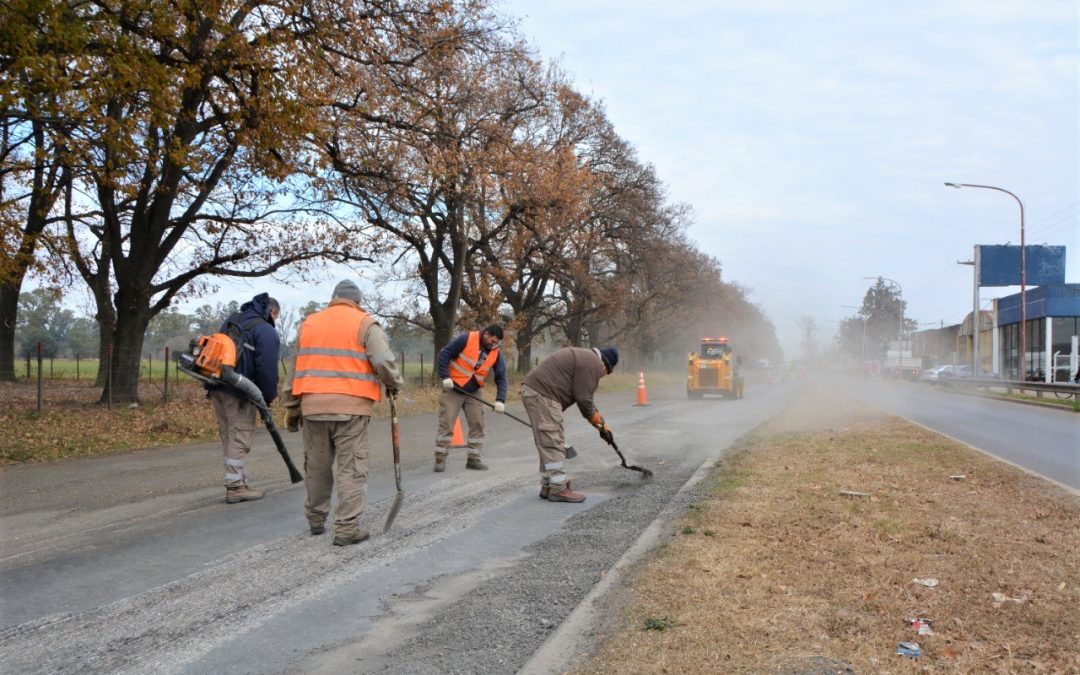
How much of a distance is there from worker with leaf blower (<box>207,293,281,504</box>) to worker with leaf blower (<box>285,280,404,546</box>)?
4.88ft

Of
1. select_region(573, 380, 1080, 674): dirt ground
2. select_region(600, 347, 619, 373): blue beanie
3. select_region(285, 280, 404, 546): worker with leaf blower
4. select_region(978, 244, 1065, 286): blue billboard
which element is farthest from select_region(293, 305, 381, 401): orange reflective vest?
select_region(978, 244, 1065, 286): blue billboard

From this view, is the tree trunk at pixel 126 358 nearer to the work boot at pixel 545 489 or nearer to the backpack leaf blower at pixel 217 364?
the backpack leaf blower at pixel 217 364

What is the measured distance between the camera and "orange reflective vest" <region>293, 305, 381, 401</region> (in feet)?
18.5

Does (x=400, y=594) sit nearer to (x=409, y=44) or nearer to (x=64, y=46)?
(x=64, y=46)

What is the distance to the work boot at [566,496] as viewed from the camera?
24.6ft

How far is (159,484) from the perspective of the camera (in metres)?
8.51

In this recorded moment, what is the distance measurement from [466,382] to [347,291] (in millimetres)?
3582

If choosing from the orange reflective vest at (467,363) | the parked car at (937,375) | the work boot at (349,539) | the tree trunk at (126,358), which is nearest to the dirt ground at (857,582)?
the work boot at (349,539)

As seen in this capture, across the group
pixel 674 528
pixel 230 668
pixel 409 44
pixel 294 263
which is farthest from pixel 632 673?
pixel 294 263

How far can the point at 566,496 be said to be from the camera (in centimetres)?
751

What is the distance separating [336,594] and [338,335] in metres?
1.85

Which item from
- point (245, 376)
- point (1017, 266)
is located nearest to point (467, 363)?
point (245, 376)

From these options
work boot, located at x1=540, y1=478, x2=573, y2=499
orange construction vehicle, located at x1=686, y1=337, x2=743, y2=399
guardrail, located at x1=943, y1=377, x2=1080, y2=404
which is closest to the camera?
work boot, located at x1=540, y1=478, x2=573, y2=499

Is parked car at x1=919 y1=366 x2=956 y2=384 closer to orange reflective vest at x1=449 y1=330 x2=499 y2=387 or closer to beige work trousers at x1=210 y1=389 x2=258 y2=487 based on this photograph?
orange reflective vest at x1=449 y1=330 x2=499 y2=387
